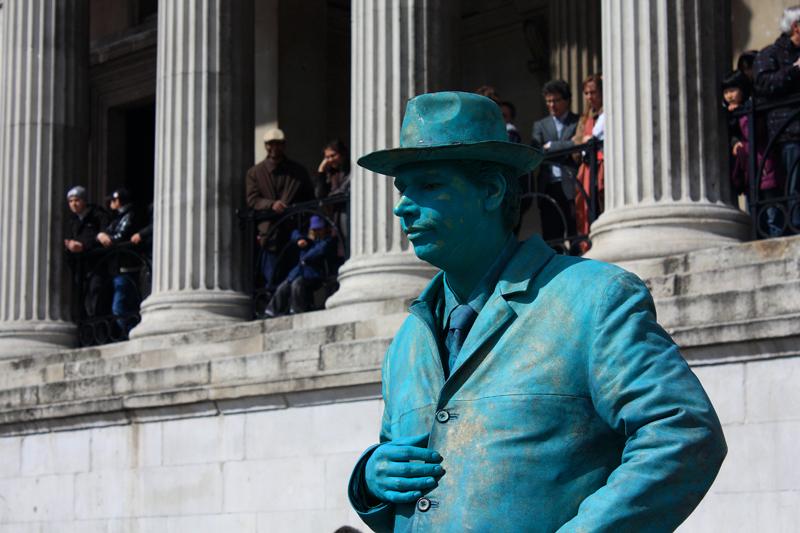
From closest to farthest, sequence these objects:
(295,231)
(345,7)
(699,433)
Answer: (699,433), (295,231), (345,7)

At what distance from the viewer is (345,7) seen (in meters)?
25.6

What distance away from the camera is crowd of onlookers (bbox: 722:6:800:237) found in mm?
13023

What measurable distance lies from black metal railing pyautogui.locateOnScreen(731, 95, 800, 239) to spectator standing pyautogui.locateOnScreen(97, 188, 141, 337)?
8636 mm

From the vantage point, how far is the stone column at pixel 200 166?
1781cm

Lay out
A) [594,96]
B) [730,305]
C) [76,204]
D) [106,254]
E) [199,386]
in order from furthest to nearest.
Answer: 1. [106,254]
2. [76,204]
3. [199,386]
4. [594,96]
5. [730,305]

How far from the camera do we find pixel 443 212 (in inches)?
162

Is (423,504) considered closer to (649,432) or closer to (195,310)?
(649,432)

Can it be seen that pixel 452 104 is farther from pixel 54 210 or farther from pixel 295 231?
pixel 54 210

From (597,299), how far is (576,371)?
0.57ft

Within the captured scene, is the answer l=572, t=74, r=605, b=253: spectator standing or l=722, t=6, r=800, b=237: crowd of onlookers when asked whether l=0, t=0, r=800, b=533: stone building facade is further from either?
l=572, t=74, r=605, b=253: spectator standing

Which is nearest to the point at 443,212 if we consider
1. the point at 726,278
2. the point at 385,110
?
the point at 726,278

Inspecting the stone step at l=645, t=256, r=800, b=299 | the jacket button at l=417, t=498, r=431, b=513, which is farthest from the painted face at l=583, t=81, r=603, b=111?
the jacket button at l=417, t=498, r=431, b=513

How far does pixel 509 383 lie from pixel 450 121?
2.21 ft

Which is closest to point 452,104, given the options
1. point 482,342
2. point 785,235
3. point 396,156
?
point 396,156
